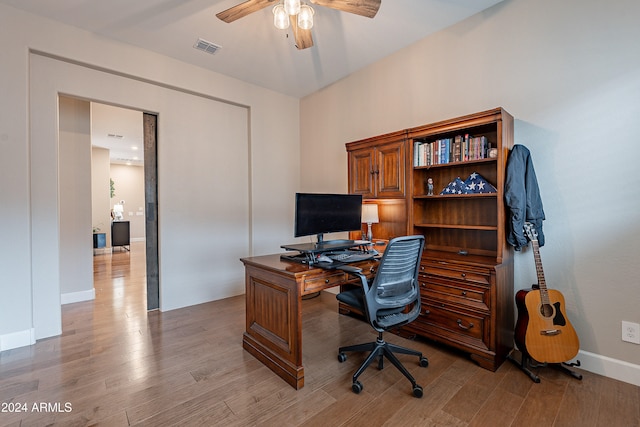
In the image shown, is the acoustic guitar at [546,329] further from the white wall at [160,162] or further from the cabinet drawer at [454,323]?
the white wall at [160,162]

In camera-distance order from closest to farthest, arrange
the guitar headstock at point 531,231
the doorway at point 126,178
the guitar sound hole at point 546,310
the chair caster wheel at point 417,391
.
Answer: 1. the chair caster wheel at point 417,391
2. the guitar sound hole at point 546,310
3. the guitar headstock at point 531,231
4. the doorway at point 126,178

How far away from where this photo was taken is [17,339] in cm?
266

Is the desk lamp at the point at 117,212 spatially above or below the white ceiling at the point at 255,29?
below

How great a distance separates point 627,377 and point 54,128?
210 inches

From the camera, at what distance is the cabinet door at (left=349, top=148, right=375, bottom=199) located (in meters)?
3.24

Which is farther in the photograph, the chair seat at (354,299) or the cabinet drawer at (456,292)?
the cabinet drawer at (456,292)

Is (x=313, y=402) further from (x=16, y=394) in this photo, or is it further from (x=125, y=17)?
(x=125, y=17)

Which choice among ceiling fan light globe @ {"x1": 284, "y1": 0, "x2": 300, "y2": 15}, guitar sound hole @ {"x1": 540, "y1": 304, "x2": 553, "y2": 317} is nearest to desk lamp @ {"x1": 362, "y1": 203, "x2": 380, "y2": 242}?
guitar sound hole @ {"x1": 540, "y1": 304, "x2": 553, "y2": 317}

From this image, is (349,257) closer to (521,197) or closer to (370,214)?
(370,214)

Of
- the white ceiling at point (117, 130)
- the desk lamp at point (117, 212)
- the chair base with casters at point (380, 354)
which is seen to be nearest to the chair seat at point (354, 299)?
the chair base with casters at point (380, 354)

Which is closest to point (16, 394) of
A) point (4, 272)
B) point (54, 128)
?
point (4, 272)

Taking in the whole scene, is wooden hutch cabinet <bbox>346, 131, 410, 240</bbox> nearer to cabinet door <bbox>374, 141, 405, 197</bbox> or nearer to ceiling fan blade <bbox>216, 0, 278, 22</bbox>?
cabinet door <bbox>374, 141, 405, 197</bbox>

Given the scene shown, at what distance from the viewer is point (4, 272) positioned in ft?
8.57

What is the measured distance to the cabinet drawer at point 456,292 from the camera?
2287 mm
